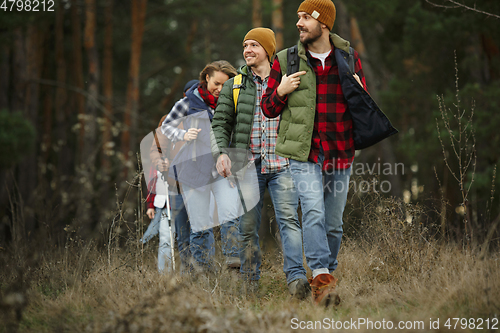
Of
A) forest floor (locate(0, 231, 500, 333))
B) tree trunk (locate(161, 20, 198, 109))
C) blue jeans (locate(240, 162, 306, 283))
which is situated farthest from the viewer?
tree trunk (locate(161, 20, 198, 109))

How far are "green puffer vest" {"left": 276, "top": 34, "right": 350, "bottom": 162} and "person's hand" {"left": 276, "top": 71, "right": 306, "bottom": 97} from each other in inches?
2.7

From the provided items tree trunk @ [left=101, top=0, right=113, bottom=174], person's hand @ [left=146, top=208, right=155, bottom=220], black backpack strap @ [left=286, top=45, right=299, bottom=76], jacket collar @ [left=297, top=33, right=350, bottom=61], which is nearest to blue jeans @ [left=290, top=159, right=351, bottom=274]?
black backpack strap @ [left=286, top=45, right=299, bottom=76]

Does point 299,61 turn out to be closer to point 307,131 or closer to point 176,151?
point 307,131

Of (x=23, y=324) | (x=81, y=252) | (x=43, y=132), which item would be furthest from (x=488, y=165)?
(x=43, y=132)

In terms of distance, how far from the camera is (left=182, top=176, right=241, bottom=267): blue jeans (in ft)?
12.5

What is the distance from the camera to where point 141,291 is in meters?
3.14

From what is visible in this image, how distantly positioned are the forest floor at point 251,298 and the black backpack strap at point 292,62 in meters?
1.52

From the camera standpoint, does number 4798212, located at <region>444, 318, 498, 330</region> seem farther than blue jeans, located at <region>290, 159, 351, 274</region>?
No

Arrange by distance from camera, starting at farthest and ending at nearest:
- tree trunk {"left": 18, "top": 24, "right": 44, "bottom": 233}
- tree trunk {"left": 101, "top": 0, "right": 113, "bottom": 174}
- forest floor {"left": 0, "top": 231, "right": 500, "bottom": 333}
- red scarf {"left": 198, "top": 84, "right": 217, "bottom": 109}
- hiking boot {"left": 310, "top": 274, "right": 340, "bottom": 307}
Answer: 1. tree trunk {"left": 101, "top": 0, "right": 113, "bottom": 174}
2. tree trunk {"left": 18, "top": 24, "right": 44, "bottom": 233}
3. red scarf {"left": 198, "top": 84, "right": 217, "bottom": 109}
4. hiking boot {"left": 310, "top": 274, "right": 340, "bottom": 307}
5. forest floor {"left": 0, "top": 231, "right": 500, "bottom": 333}

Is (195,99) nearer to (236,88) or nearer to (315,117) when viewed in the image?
(236,88)

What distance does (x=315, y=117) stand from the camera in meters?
3.30

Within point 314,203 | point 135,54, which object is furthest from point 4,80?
point 314,203

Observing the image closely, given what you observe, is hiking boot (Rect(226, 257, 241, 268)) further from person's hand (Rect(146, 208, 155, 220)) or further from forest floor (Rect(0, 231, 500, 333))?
person's hand (Rect(146, 208, 155, 220))

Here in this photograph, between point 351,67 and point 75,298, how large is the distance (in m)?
2.48
